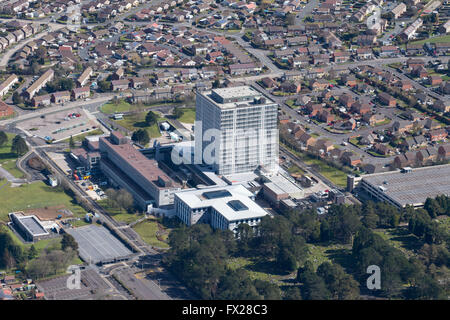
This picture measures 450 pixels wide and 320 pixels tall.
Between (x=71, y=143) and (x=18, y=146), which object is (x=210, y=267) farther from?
(x=18, y=146)

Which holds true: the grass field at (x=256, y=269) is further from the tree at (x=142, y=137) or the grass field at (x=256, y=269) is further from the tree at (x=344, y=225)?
the tree at (x=142, y=137)

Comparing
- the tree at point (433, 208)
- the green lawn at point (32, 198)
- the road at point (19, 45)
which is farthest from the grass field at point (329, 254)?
the road at point (19, 45)

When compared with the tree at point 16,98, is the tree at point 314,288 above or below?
above

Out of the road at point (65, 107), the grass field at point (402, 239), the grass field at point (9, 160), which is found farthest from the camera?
the road at point (65, 107)

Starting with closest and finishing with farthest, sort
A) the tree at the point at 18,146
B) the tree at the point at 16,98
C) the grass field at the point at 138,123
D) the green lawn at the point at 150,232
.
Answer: the green lawn at the point at 150,232
the tree at the point at 18,146
the grass field at the point at 138,123
the tree at the point at 16,98

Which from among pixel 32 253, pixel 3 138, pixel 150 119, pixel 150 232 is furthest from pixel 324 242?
pixel 3 138

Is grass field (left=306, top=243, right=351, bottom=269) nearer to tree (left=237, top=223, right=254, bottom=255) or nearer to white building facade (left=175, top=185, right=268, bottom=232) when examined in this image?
tree (left=237, top=223, right=254, bottom=255)

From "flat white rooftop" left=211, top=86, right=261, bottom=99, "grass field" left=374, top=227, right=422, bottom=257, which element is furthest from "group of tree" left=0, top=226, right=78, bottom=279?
"grass field" left=374, top=227, right=422, bottom=257

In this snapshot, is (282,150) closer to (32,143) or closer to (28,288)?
(32,143)
